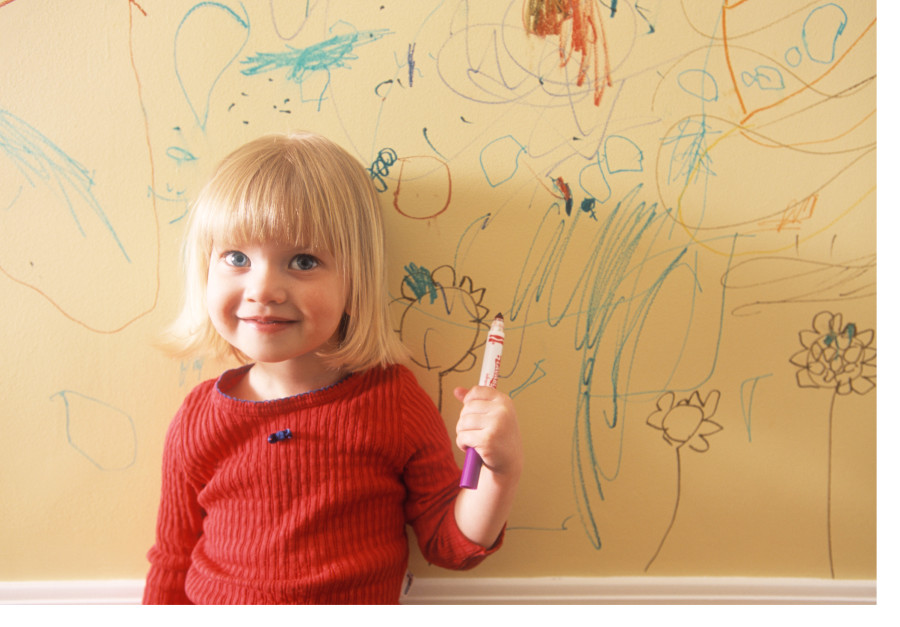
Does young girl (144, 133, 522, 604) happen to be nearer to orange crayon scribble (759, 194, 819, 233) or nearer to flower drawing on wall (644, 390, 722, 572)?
flower drawing on wall (644, 390, 722, 572)

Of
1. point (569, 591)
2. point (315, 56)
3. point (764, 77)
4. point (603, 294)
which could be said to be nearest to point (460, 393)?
point (603, 294)

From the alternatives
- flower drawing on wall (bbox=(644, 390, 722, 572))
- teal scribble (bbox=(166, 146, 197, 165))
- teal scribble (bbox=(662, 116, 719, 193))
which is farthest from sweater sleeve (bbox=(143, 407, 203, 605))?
teal scribble (bbox=(662, 116, 719, 193))

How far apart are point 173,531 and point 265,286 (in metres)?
0.38

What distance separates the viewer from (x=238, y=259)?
645 millimetres

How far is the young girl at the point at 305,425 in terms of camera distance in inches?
24.8

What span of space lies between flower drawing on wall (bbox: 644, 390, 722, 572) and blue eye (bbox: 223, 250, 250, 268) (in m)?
0.58

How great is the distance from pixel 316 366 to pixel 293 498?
16 cm

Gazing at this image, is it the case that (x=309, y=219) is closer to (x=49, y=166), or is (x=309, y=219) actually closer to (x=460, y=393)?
(x=460, y=393)

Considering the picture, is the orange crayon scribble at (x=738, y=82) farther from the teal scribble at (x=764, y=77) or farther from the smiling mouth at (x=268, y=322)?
the smiling mouth at (x=268, y=322)

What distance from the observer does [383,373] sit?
0.72 meters

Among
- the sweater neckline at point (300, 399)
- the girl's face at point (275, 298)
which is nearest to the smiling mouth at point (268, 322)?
the girl's face at point (275, 298)

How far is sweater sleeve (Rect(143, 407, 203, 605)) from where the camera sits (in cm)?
73

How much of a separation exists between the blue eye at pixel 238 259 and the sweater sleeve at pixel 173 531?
9.2 inches
